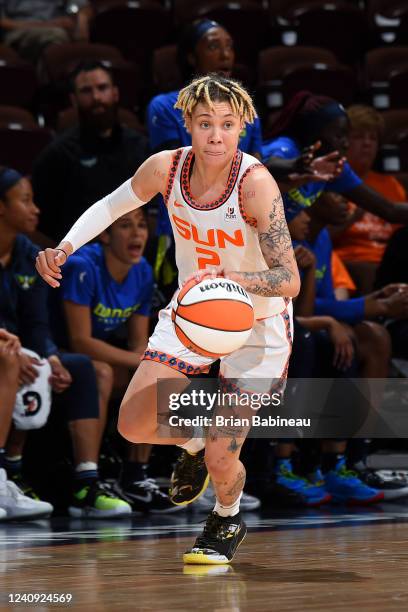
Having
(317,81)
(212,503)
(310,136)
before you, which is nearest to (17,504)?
(212,503)

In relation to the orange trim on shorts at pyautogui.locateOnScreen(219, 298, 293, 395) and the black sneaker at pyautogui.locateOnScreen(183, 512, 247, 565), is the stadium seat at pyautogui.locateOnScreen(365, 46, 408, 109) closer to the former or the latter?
the orange trim on shorts at pyautogui.locateOnScreen(219, 298, 293, 395)

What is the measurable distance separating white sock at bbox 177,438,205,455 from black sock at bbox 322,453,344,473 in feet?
6.36

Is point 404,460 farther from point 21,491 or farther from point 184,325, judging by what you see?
point 184,325

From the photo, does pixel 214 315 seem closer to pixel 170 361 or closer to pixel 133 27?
pixel 170 361

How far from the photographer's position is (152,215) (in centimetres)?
643

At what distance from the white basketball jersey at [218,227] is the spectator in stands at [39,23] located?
185 inches

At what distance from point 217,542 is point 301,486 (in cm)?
182

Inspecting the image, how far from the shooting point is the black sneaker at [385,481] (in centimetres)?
559

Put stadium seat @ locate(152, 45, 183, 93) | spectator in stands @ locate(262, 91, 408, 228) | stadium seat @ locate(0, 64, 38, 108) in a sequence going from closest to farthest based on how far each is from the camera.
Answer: spectator in stands @ locate(262, 91, 408, 228) < stadium seat @ locate(0, 64, 38, 108) < stadium seat @ locate(152, 45, 183, 93)

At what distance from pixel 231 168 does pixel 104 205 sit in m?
0.47

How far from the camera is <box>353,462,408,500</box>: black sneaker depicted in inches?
220

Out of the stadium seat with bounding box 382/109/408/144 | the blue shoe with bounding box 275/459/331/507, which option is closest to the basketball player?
the blue shoe with bounding box 275/459/331/507

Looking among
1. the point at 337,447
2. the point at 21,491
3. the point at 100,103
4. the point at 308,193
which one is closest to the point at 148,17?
the point at 100,103

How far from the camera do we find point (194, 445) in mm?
3887
